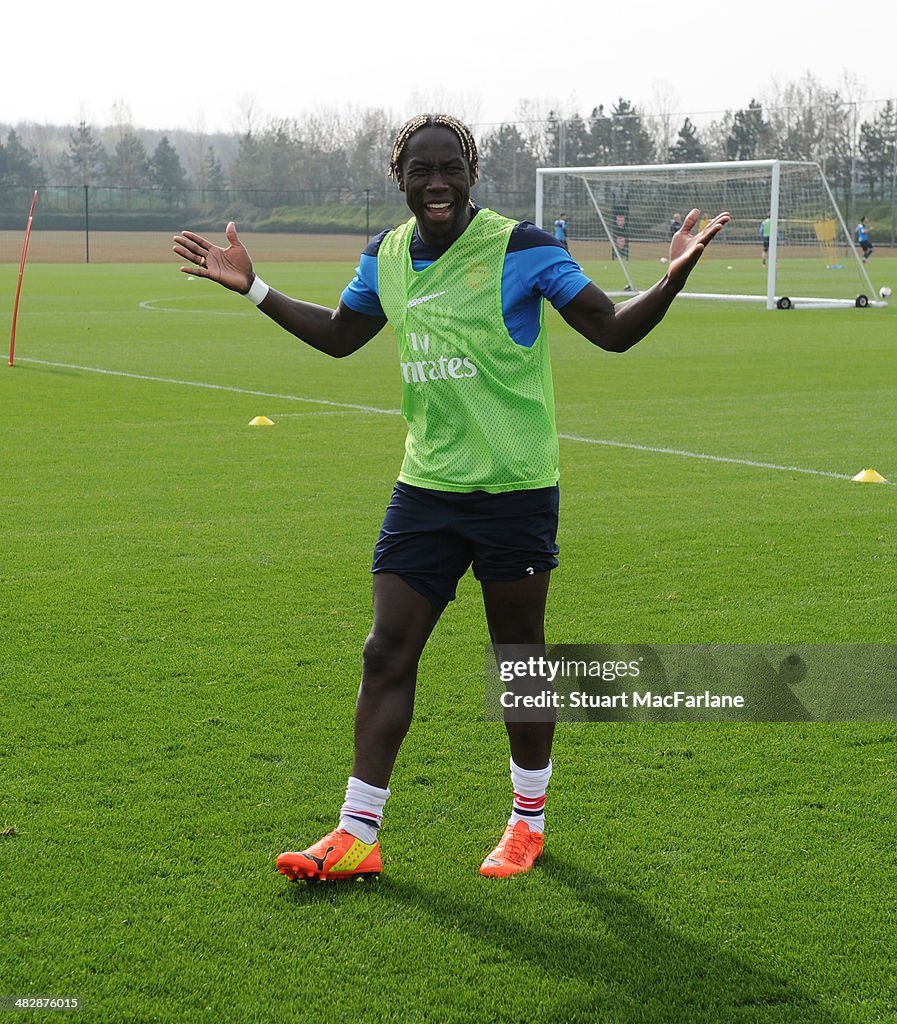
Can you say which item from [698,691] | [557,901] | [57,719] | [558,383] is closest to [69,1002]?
[557,901]

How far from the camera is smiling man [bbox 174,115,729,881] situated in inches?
150

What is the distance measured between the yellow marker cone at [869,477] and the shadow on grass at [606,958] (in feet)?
21.7

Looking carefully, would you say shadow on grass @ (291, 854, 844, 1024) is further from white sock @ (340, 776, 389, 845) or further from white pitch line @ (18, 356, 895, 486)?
white pitch line @ (18, 356, 895, 486)

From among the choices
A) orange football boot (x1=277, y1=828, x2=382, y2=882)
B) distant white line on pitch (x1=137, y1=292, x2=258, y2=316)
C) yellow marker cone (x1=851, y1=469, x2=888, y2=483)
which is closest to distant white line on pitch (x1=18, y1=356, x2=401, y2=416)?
yellow marker cone (x1=851, y1=469, x2=888, y2=483)

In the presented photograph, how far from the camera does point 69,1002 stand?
125 inches

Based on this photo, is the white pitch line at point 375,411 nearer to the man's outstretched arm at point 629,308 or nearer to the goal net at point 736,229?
the man's outstretched arm at point 629,308

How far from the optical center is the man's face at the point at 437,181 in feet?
12.4

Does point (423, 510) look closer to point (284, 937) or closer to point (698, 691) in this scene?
point (284, 937)

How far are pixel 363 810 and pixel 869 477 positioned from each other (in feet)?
22.8

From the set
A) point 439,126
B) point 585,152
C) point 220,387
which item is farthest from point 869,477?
point 585,152

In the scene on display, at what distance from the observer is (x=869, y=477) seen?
9.93 m

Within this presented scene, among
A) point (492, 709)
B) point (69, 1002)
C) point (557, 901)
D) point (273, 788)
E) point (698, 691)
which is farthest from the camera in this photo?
point (698, 691)

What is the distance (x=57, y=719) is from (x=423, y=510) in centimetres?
191

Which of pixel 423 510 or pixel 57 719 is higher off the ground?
pixel 423 510
